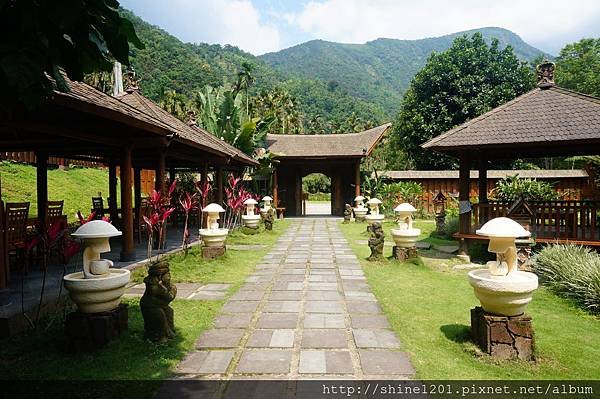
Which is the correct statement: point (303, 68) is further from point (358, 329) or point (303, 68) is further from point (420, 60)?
point (358, 329)

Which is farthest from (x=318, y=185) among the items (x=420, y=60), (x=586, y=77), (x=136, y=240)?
(x=420, y=60)

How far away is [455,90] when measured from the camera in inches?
997

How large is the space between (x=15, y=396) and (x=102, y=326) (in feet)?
2.89

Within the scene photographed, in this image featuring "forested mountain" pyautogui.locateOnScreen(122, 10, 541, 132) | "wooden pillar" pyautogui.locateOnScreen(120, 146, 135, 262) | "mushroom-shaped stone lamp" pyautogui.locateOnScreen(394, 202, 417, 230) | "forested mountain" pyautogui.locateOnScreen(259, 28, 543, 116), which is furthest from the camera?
"forested mountain" pyautogui.locateOnScreen(259, 28, 543, 116)

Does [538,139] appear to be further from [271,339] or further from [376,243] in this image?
[271,339]

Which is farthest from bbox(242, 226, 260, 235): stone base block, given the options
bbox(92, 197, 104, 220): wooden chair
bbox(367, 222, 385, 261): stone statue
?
bbox(367, 222, 385, 261): stone statue

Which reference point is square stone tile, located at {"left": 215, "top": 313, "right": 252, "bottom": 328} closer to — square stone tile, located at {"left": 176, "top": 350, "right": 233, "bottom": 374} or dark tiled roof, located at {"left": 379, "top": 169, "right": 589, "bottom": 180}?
square stone tile, located at {"left": 176, "top": 350, "right": 233, "bottom": 374}

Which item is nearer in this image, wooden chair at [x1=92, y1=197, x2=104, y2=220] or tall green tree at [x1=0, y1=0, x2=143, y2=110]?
tall green tree at [x1=0, y1=0, x2=143, y2=110]

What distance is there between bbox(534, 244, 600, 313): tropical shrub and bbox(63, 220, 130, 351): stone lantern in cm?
563

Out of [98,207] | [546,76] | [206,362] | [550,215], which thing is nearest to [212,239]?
[98,207]

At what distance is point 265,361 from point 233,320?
1218 mm

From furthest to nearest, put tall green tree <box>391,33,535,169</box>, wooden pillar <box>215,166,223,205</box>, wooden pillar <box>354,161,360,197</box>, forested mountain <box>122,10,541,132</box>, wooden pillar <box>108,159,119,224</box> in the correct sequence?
forested mountain <box>122,10,541,132</box>
tall green tree <box>391,33,535,169</box>
wooden pillar <box>354,161,360,197</box>
wooden pillar <box>215,166,223,205</box>
wooden pillar <box>108,159,119,224</box>

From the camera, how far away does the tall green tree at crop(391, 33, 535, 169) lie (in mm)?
24766

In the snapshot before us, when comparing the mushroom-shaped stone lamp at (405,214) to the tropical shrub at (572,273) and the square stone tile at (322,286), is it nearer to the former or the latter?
the tropical shrub at (572,273)
